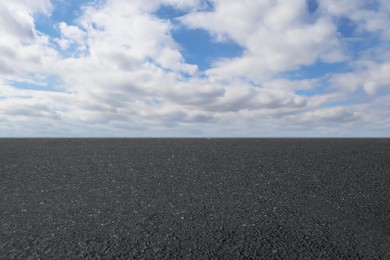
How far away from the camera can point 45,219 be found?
510cm

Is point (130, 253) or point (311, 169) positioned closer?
point (130, 253)

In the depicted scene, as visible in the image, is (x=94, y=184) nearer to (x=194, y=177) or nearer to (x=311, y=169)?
(x=194, y=177)

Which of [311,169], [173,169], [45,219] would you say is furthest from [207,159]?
[45,219]

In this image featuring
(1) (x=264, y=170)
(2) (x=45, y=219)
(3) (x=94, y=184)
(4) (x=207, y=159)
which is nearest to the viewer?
(2) (x=45, y=219)

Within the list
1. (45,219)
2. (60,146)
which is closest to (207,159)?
(45,219)

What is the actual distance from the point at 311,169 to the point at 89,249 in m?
5.87

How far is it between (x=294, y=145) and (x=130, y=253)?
8.31 metres

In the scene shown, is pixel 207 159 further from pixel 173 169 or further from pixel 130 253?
pixel 130 253

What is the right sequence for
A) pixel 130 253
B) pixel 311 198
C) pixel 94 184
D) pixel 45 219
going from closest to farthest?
pixel 130 253
pixel 45 219
pixel 311 198
pixel 94 184

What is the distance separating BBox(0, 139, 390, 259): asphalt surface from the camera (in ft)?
14.1

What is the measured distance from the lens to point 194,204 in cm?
574

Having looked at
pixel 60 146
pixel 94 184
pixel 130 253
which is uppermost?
pixel 60 146

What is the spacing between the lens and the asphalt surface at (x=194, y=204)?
4.30 metres

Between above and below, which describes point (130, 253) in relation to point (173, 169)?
below
